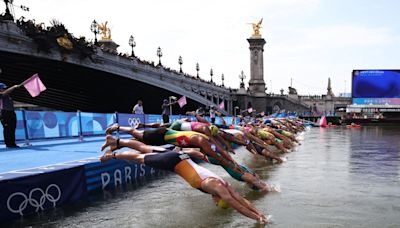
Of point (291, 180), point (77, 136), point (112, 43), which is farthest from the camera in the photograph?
point (112, 43)

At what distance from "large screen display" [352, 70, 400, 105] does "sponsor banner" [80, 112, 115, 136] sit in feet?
155

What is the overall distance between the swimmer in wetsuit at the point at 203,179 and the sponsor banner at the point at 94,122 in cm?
1189

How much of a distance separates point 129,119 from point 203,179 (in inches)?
581

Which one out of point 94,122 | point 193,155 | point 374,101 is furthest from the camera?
point 374,101

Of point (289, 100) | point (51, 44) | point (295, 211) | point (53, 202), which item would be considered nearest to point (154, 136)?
point (53, 202)

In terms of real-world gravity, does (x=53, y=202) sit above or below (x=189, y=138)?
below

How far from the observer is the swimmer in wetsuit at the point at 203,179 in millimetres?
6559

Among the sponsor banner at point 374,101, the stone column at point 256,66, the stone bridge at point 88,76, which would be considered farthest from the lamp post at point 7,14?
the stone column at point 256,66

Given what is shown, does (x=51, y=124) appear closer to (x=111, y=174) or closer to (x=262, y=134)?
(x=111, y=174)

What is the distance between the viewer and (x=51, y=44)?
121 ft

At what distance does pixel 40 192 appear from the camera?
7871 millimetres

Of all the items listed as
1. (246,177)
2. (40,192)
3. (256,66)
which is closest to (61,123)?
(40,192)

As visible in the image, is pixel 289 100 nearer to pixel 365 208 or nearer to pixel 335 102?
pixel 335 102

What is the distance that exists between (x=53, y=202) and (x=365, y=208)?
6241 millimetres
